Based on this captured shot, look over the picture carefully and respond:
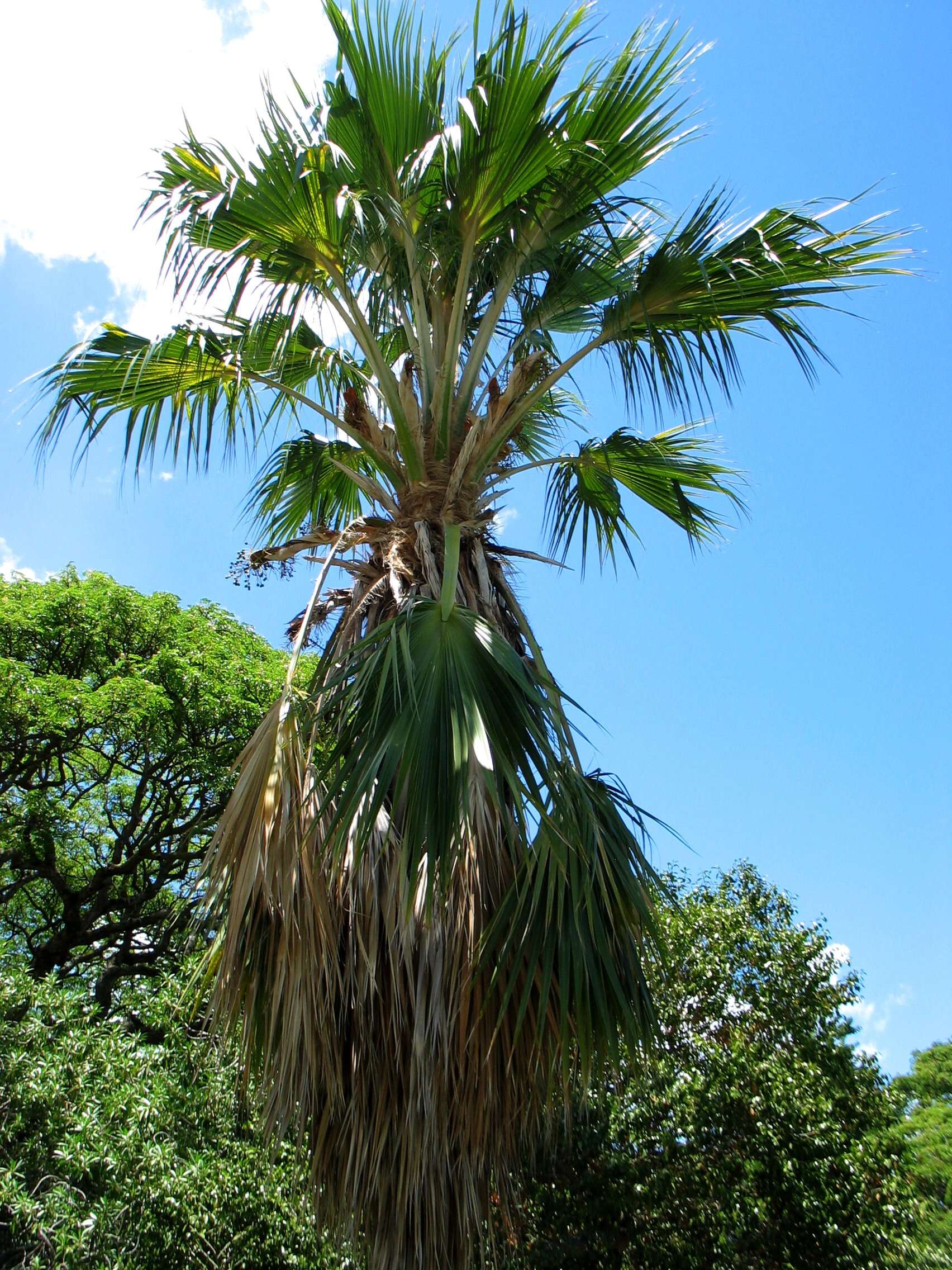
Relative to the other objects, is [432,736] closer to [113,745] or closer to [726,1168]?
[726,1168]

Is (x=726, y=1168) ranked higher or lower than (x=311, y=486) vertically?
lower

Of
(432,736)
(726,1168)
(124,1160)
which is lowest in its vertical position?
(124,1160)

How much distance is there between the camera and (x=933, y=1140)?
34.9 ft

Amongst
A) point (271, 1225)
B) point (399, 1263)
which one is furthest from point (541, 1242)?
point (399, 1263)

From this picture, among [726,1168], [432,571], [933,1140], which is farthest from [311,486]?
[933,1140]

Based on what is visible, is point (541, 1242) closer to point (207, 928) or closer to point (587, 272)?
point (207, 928)

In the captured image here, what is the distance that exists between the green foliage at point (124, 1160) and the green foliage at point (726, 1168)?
170cm

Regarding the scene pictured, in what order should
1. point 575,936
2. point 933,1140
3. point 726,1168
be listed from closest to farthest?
point 575,936 < point 726,1168 < point 933,1140

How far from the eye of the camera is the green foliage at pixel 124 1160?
5992 mm

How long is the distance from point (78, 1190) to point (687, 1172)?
12.8ft

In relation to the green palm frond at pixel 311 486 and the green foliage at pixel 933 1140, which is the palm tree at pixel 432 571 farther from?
the green foliage at pixel 933 1140

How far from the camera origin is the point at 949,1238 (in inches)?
286

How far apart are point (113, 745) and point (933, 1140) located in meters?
9.71

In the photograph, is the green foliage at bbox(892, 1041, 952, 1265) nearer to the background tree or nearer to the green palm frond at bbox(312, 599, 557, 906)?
the green palm frond at bbox(312, 599, 557, 906)
